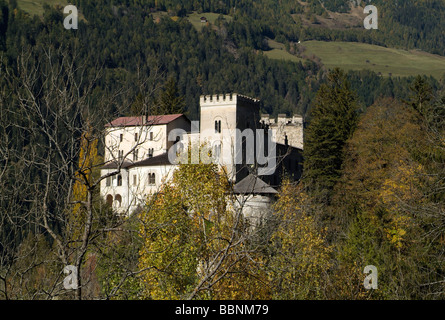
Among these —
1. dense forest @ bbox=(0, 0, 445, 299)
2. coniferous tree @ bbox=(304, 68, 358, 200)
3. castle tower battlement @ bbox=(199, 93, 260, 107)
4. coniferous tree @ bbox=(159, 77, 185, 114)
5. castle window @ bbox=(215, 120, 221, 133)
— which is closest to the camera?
dense forest @ bbox=(0, 0, 445, 299)

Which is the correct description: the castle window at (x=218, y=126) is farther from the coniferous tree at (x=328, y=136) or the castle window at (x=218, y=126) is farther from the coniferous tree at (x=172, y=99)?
the coniferous tree at (x=172, y=99)

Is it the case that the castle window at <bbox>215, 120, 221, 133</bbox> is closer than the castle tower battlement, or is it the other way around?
the castle window at <bbox>215, 120, 221, 133</bbox>

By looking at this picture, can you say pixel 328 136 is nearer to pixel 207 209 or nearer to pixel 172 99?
pixel 207 209

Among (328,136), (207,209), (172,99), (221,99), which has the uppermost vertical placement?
(172,99)

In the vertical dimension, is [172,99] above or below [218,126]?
above

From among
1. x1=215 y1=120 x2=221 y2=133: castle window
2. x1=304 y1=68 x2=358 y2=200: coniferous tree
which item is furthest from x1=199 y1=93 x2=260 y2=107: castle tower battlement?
x1=304 y1=68 x2=358 y2=200: coniferous tree

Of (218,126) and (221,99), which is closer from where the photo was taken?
(218,126)

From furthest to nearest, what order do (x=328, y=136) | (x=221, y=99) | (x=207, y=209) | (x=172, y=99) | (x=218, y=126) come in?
1. (x=172, y=99)
2. (x=221, y=99)
3. (x=218, y=126)
4. (x=328, y=136)
5. (x=207, y=209)

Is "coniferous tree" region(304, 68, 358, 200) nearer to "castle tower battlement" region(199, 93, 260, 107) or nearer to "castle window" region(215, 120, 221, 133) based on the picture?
"castle tower battlement" region(199, 93, 260, 107)

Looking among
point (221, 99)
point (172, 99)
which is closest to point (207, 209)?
point (221, 99)

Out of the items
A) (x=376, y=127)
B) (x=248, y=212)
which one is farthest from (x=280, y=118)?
(x=248, y=212)

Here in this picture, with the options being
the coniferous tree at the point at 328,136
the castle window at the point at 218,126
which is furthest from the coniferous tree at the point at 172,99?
the coniferous tree at the point at 328,136
